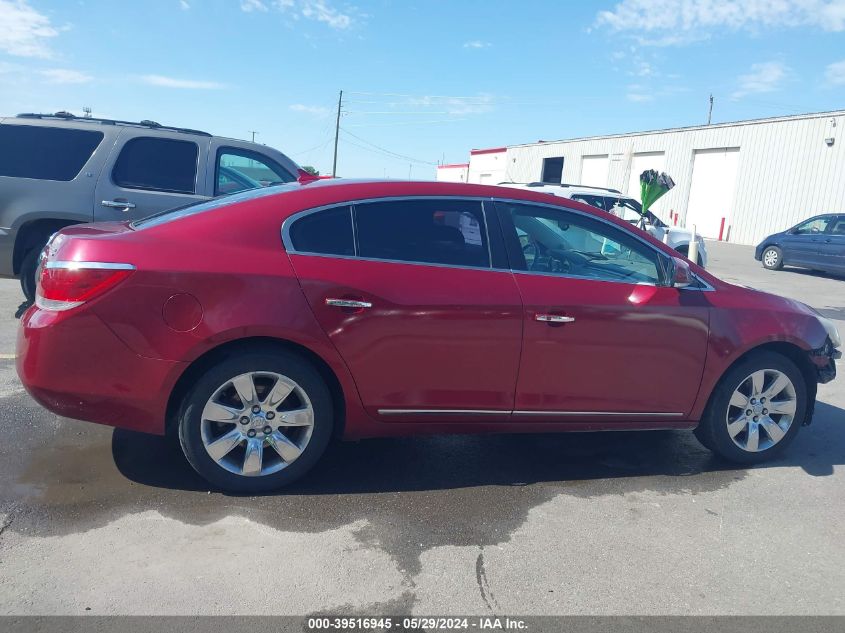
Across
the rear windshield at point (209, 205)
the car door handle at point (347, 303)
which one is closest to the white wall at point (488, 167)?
the rear windshield at point (209, 205)

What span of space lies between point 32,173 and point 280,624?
5.43m

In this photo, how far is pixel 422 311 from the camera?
362cm

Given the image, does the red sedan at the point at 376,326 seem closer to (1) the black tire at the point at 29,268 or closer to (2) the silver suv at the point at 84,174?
(2) the silver suv at the point at 84,174

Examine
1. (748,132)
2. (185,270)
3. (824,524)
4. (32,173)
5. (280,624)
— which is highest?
(748,132)

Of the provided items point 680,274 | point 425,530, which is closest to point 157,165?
point 425,530

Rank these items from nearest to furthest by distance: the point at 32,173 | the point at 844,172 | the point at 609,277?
the point at 609,277, the point at 32,173, the point at 844,172

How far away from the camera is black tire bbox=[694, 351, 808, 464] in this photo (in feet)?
14.2

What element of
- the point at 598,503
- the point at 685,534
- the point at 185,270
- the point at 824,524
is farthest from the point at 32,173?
the point at 824,524

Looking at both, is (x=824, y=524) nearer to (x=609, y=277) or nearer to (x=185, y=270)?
(x=609, y=277)

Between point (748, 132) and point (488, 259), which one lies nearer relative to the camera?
point (488, 259)

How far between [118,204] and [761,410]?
18.5 ft

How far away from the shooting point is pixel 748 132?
2861cm

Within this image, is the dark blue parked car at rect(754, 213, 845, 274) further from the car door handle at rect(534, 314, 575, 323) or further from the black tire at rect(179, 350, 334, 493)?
the black tire at rect(179, 350, 334, 493)

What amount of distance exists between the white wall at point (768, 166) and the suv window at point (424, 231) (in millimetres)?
20289
